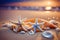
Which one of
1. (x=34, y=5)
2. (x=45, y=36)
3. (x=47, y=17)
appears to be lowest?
(x=45, y=36)

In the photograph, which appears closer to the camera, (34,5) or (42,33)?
(42,33)

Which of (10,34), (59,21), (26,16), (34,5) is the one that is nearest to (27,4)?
(34,5)

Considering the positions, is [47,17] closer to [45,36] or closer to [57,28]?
[57,28]

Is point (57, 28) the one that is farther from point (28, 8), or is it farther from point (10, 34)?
point (28, 8)

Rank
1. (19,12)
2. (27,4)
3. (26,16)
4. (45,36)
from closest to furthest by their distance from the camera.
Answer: (45,36) < (26,16) < (19,12) < (27,4)

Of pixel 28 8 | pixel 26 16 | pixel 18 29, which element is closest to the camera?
pixel 18 29

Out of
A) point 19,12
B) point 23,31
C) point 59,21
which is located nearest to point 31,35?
point 23,31

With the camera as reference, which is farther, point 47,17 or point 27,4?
point 27,4

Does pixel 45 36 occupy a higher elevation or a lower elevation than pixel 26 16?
lower

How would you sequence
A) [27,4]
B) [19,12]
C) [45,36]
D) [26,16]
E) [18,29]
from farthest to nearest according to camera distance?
[27,4], [19,12], [26,16], [18,29], [45,36]
